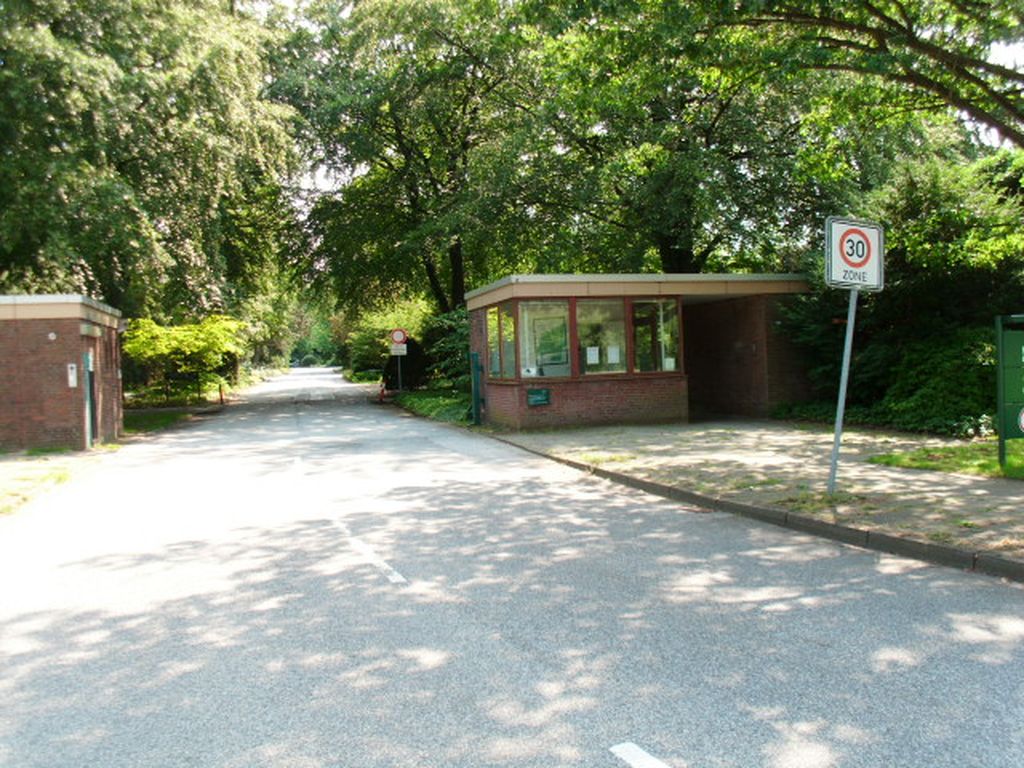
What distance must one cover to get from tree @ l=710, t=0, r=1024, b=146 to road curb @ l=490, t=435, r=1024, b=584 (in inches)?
207

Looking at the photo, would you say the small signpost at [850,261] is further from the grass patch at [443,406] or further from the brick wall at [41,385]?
the brick wall at [41,385]

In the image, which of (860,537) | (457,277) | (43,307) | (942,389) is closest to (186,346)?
(457,277)

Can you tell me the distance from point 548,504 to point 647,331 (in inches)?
369

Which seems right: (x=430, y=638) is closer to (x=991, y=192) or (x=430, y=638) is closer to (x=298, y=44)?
(x=991, y=192)

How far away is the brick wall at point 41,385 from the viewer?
54.7 ft

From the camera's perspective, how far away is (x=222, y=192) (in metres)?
22.4

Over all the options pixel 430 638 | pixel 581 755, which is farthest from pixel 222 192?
pixel 581 755

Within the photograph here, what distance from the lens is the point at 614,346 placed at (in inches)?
698

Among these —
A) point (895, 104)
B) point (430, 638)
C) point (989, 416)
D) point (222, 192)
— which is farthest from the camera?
point (222, 192)

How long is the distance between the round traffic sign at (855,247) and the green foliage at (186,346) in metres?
25.4

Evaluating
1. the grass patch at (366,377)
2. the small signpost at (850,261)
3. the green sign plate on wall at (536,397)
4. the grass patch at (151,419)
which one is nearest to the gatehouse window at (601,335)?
the green sign plate on wall at (536,397)

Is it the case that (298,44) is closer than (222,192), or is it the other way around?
(222,192)

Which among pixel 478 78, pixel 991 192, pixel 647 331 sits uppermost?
pixel 478 78

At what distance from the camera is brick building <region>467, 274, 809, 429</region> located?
17219mm
